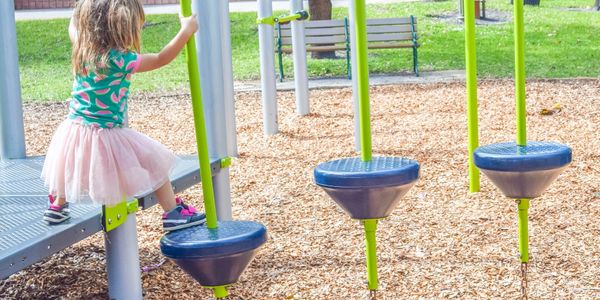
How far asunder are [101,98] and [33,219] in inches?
26.0

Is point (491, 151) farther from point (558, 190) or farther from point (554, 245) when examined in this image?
point (558, 190)

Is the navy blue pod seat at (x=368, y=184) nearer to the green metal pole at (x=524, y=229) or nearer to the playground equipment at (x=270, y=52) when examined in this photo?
the green metal pole at (x=524, y=229)

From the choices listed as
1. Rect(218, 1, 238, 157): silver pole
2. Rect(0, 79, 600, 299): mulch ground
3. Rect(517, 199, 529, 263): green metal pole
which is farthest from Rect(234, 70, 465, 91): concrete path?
Rect(517, 199, 529, 263): green metal pole

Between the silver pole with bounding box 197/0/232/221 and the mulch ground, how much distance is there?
0.42 metres

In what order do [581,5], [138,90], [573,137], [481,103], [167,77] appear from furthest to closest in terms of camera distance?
[581,5]
[167,77]
[138,90]
[481,103]
[573,137]

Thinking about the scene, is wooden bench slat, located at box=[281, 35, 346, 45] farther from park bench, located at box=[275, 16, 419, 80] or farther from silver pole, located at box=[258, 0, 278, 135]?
silver pole, located at box=[258, 0, 278, 135]

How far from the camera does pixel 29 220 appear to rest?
4.19 meters

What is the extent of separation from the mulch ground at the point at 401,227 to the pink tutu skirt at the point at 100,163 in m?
0.92

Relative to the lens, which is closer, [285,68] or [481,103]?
[481,103]

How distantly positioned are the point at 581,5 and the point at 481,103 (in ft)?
43.7

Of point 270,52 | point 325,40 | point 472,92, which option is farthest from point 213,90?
point 325,40

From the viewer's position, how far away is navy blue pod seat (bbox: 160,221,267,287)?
2744mm

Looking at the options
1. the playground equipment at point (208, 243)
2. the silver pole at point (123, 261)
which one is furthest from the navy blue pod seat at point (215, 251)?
the silver pole at point (123, 261)

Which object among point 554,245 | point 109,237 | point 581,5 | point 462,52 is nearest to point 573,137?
point 554,245
